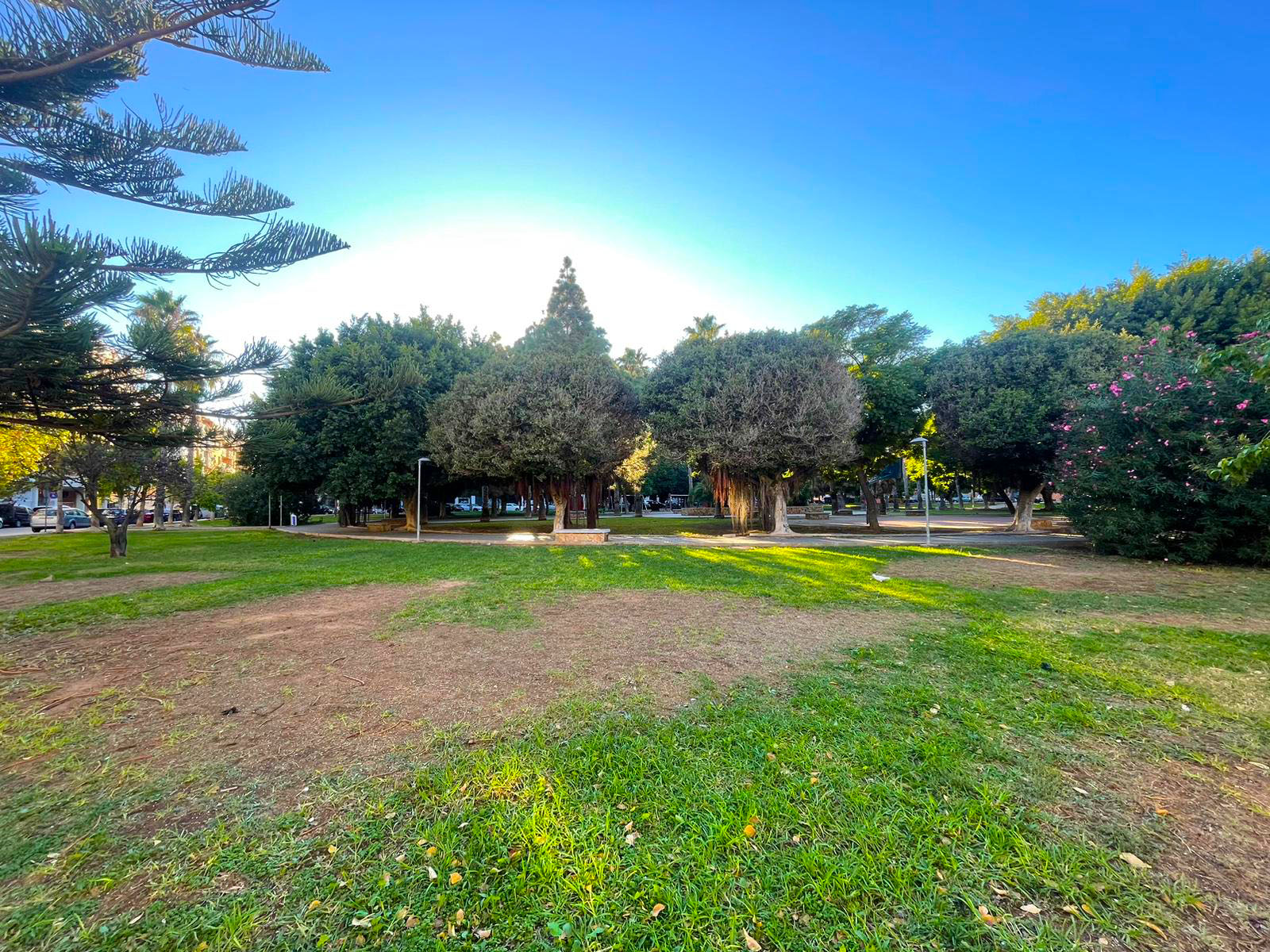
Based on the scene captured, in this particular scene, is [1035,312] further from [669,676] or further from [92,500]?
[92,500]

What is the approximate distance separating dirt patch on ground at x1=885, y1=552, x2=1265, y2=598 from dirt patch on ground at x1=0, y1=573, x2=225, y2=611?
14.4 m

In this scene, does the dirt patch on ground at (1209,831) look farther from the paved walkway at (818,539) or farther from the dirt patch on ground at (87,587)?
the paved walkway at (818,539)

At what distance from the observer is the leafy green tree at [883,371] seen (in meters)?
21.5

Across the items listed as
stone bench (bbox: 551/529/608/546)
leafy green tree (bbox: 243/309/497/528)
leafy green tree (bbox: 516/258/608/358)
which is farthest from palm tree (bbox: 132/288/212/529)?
leafy green tree (bbox: 516/258/608/358)

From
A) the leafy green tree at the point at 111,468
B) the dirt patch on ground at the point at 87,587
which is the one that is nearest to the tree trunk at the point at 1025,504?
the dirt patch on ground at the point at 87,587

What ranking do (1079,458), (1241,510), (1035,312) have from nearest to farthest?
(1241,510)
(1079,458)
(1035,312)

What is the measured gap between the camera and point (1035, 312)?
1099 inches

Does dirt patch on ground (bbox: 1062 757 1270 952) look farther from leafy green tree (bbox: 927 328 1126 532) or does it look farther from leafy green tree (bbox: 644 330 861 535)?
leafy green tree (bbox: 927 328 1126 532)

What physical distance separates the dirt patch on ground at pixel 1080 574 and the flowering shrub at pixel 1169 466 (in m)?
0.80

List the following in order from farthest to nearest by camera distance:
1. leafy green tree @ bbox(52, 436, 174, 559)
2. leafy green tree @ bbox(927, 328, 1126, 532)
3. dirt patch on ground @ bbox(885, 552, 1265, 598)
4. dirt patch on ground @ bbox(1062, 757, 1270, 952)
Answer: leafy green tree @ bbox(927, 328, 1126, 532) < leafy green tree @ bbox(52, 436, 174, 559) < dirt patch on ground @ bbox(885, 552, 1265, 598) < dirt patch on ground @ bbox(1062, 757, 1270, 952)

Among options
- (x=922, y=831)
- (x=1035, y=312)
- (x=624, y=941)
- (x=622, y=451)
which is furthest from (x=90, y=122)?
(x=1035, y=312)

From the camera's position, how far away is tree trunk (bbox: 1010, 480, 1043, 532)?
20.9 meters

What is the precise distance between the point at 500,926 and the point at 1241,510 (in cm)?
1615

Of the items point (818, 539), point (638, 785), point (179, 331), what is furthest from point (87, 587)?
point (818, 539)
